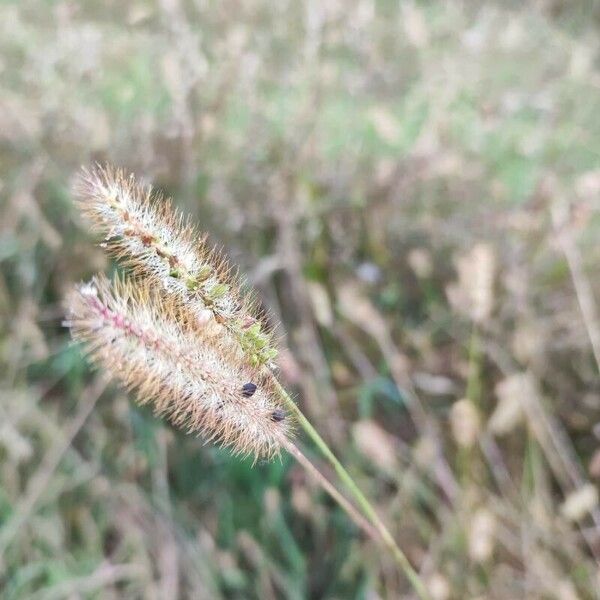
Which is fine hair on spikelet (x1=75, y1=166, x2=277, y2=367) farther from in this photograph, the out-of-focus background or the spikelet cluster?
the out-of-focus background

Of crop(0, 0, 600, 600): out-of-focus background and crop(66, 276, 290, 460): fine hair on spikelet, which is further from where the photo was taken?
crop(0, 0, 600, 600): out-of-focus background

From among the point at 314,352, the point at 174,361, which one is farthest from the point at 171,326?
the point at 314,352

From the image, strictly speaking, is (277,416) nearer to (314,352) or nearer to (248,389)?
(248,389)

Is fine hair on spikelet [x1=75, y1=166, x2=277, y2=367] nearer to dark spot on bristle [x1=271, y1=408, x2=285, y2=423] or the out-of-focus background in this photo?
dark spot on bristle [x1=271, y1=408, x2=285, y2=423]

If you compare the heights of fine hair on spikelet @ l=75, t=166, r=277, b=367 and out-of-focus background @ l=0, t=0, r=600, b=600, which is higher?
fine hair on spikelet @ l=75, t=166, r=277, b=367

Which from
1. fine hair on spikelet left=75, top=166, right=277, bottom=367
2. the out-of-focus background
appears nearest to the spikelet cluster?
fine hair on spikelet left=75, top=166, right=277, bottom=367

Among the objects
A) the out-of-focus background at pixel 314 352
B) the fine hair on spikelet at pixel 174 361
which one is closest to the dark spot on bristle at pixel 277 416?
the fine hair on spikelet at pixel 174 361
